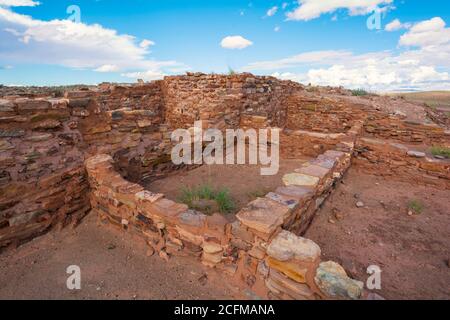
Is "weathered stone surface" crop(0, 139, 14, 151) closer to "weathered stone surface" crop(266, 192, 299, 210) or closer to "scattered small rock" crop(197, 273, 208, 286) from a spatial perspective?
"scattered small rock" crop(197, 273, 208, 286)

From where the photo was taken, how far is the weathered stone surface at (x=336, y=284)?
5.54ft

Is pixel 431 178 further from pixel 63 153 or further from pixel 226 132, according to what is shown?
pixel 63 153

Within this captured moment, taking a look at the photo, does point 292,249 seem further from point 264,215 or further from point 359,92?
point 359,92

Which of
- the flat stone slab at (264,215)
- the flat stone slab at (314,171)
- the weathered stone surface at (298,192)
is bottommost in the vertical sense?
the flat stone slab at (264,215)

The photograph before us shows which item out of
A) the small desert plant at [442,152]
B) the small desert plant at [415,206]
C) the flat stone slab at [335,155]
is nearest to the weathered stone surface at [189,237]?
the flat stone slab at [335,155]

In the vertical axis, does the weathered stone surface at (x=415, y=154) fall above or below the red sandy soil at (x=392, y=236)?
above

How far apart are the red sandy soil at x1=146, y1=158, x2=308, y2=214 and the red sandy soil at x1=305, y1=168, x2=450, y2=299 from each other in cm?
97

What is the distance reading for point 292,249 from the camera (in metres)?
2.03

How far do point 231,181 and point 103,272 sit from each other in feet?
7.89

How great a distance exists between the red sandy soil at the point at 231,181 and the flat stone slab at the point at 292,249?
53.5 inches

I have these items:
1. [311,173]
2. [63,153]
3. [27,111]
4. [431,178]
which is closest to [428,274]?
[311,173]

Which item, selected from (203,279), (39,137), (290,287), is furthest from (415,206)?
(39,137)

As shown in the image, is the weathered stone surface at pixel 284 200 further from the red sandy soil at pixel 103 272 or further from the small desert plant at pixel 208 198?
the red sandy soil at pixel 103 272

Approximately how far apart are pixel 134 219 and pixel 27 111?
7.05ft
